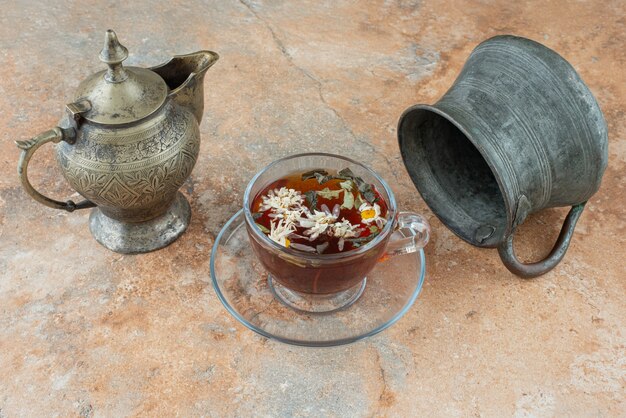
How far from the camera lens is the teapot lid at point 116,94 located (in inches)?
39.1

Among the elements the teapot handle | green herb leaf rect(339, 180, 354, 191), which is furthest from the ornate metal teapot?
green herb leaf rect(339, 180, 354, 191)

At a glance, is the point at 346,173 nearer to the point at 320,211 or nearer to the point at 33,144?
the point at 320,211

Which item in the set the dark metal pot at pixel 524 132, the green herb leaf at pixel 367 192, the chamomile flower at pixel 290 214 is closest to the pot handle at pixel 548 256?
the dark metal pot at pixel 524 132

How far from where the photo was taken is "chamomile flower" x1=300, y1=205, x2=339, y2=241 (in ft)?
3.30

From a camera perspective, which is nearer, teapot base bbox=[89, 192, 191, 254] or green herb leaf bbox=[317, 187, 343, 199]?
green herb leaf bbox=[317, 187, 343, 199]

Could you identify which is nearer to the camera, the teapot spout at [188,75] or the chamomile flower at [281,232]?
the chamomile flower at [281,232]

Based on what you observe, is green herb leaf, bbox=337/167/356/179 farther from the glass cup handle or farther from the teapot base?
the teapot base

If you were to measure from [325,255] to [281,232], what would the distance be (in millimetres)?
94

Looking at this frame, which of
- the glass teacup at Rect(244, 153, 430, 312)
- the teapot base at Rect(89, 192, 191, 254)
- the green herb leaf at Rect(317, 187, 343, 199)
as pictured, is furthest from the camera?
the teapot base at Rect(89, 192, 191, 254)

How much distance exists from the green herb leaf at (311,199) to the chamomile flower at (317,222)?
0.06 ft

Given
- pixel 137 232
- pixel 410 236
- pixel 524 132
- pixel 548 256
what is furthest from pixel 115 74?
pixel 548 256

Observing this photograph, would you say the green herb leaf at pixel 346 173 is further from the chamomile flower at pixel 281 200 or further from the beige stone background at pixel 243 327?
the beige stone background at pixel 243 327

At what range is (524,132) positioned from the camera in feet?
3.51

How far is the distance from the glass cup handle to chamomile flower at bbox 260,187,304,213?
167 mm
